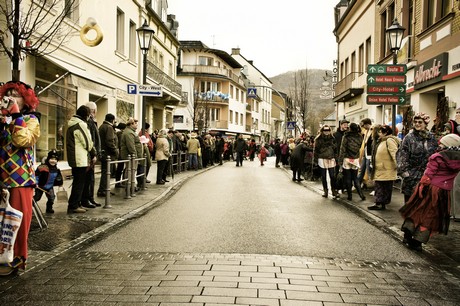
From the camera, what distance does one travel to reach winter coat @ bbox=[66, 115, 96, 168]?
28.0ft

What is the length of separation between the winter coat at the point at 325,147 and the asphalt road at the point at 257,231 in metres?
1.41

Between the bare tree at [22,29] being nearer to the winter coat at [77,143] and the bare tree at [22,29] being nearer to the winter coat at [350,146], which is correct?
the winter coat at [77,143]

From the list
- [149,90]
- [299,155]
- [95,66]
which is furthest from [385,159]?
[95,66]

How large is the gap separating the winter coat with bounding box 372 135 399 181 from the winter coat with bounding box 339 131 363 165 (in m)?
1.14

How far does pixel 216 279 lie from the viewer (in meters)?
4.70

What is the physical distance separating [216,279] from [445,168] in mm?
3335

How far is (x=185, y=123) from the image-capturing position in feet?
196

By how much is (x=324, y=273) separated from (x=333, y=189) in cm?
727

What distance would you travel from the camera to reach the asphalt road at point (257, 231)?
6.15 m

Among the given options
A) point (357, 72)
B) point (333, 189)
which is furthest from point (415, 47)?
point (357, 72)

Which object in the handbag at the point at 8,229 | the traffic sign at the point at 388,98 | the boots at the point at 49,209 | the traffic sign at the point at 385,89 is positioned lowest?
the boots at the point at 49,209

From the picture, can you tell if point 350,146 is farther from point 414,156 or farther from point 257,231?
point 257,231

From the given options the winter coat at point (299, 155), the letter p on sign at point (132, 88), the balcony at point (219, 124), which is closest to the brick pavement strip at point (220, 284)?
the letter p on sign at point (132, 88)

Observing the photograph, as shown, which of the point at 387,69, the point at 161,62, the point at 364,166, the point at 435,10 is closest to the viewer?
the point at 387,69
